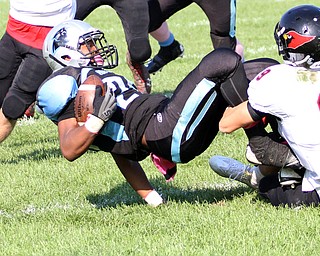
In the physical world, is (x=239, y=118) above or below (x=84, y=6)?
above

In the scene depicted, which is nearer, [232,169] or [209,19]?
[232,169]

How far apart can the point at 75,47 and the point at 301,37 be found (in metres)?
1.19

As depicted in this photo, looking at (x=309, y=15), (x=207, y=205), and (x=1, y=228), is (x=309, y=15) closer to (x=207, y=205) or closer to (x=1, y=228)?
(x=207, y=205)

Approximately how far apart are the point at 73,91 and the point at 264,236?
1.18 metres

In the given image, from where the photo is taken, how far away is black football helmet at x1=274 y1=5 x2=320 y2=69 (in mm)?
3842

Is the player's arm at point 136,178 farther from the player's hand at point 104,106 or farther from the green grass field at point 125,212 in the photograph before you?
the player's hand at point 104,106

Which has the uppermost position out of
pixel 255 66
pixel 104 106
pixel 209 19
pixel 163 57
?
pixel 104 106

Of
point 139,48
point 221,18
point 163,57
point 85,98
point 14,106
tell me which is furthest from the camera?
point 163,57

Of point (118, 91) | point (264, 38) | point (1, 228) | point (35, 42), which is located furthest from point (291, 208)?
point (264, 38)

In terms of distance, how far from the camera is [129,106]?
4.17 meters

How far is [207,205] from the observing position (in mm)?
4332

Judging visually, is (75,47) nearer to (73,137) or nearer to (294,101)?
(73,137)

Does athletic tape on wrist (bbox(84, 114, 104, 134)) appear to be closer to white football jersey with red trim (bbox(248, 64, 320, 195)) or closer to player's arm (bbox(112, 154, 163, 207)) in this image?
player's arm (bbox(112, 154, 163, 207))

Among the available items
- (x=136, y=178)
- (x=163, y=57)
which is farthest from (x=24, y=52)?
(x=163, y=57)
